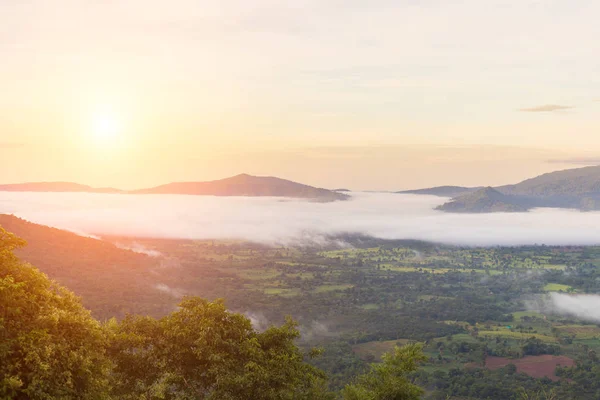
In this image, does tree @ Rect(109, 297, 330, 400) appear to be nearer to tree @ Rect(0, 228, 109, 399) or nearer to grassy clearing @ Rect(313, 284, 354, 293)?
tree @ Rect(0, 228, 109, 399)

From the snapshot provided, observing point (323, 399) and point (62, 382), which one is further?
point (323, 399)

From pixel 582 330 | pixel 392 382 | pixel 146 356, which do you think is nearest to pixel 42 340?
pixel 146 356

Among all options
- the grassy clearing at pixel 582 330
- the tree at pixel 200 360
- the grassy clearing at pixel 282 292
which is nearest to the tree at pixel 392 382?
the tree at pixel 200 360

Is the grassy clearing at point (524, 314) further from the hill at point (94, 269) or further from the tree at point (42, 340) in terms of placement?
the tree at point (42, 340)

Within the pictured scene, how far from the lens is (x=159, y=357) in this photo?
23797 mm

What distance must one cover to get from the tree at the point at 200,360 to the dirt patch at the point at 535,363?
3786 inches

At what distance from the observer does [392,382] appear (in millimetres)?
27469

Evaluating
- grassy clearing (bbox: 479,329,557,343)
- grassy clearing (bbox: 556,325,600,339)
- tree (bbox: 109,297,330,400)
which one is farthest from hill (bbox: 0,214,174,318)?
grassy clearing (bbox: 556,325,600,339)

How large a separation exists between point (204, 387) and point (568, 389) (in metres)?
89.7

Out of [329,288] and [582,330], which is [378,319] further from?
[582,330]

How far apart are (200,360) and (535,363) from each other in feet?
360

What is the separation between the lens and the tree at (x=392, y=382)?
2728cm

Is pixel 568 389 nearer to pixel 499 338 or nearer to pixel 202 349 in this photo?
pixel 499 338

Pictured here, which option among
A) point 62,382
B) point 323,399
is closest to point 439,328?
point 323,399
